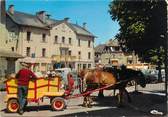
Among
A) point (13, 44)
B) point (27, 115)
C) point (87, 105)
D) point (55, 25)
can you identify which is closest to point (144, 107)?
point (87, 105)

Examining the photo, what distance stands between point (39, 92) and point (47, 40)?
5699 cm

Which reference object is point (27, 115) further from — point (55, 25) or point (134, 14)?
point (55, 25)

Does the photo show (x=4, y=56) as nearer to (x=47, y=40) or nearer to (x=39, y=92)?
(x=39, y=92)

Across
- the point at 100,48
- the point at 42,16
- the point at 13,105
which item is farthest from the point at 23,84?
the point at 100,48

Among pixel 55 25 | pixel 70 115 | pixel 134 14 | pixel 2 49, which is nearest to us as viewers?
pixel 70 115

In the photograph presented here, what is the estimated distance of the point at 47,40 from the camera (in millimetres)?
72688

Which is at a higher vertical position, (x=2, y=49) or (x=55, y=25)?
(x=55, y=25)

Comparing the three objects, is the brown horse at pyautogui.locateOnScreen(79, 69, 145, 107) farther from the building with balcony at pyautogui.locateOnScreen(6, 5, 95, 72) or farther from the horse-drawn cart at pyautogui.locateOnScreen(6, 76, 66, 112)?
the building with balcony at pyautogui.locateOnScreen(6, 5, 95, 72)

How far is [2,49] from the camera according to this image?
30.9 metres

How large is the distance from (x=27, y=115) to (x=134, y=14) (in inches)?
225

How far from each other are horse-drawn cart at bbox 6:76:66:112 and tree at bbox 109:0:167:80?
12.2ft

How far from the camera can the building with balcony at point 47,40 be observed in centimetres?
6775

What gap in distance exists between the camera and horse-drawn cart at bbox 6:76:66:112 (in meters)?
15.8

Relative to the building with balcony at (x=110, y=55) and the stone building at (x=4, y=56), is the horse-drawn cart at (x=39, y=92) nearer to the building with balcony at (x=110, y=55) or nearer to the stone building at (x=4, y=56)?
the stone building at (x=4, y=56)
